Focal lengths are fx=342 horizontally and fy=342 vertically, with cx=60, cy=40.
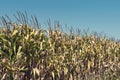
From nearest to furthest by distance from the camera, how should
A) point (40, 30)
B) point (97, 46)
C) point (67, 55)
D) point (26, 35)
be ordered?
point (26, 35) → point (40, 30) → point (67, 55) → point (97, 46)

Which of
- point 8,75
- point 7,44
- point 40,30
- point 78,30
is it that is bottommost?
point 8,75

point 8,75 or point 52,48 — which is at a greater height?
point 52,48

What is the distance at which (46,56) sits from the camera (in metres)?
11.4

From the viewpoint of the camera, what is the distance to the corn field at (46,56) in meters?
10.1

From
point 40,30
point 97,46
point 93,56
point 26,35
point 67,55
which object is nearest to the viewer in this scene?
point 26,35

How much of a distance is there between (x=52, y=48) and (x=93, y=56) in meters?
4.52

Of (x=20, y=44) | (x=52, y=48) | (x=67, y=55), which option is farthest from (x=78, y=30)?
(x=20, y=44)

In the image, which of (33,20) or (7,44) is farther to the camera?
(33,20)

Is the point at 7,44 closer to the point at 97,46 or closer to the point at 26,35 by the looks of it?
the point at 26,35

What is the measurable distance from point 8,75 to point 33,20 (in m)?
2.32

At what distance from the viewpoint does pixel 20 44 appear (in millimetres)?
10516

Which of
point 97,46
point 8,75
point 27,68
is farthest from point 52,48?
point 97,46

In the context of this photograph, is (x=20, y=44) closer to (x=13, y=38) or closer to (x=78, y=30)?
(x=13, y=38)

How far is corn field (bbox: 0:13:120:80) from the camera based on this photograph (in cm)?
1015
